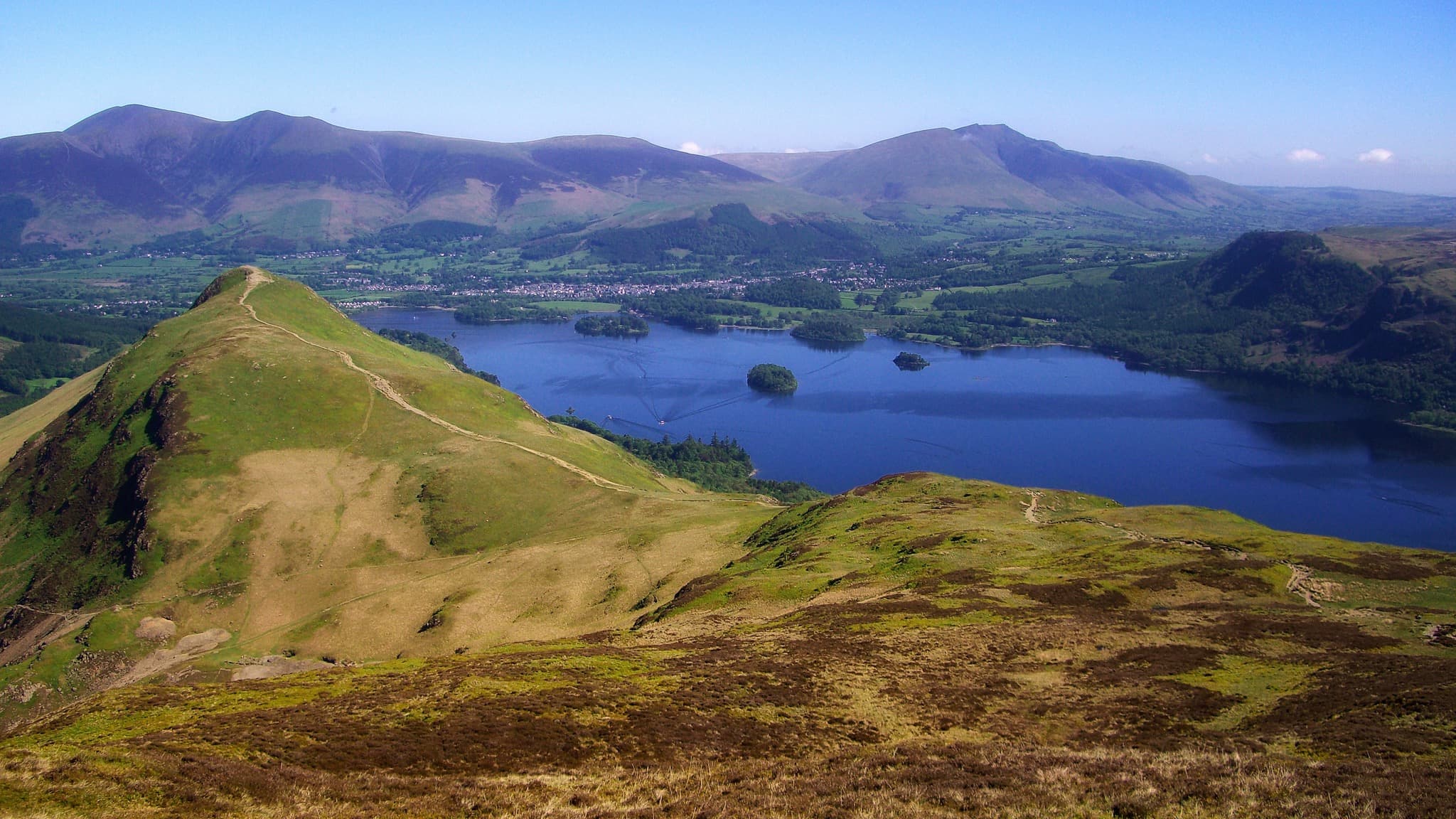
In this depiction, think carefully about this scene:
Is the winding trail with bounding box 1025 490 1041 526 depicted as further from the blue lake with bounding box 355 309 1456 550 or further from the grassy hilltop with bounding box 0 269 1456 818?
the blue lake with bounding box 355 309 1456 550

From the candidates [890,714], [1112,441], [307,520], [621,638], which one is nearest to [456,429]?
[307,520]

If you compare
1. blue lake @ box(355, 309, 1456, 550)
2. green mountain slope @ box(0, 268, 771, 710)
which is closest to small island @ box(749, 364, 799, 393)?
blue lake @ box(355, 309, 1456, 550)

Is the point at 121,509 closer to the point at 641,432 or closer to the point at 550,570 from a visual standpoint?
the point at 550,570

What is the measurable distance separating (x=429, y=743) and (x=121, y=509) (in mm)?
69934

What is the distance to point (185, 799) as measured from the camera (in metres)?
20.0

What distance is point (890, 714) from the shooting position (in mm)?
28500

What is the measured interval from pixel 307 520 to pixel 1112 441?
136877mm

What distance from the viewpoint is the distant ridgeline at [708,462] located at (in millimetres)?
126000

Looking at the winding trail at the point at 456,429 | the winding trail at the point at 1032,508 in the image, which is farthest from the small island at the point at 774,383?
the winding trail at the point at 1032,508

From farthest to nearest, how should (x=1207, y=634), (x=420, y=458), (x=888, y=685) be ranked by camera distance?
1. (x=420, y=458)
2. (x=1207, y=634)
3. (x=888, y=685)

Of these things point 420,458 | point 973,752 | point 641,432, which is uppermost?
point 973,752

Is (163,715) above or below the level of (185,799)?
below

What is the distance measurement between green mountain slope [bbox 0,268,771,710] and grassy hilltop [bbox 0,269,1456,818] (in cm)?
37

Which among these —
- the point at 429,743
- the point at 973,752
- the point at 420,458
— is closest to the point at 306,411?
the point at 420,458
